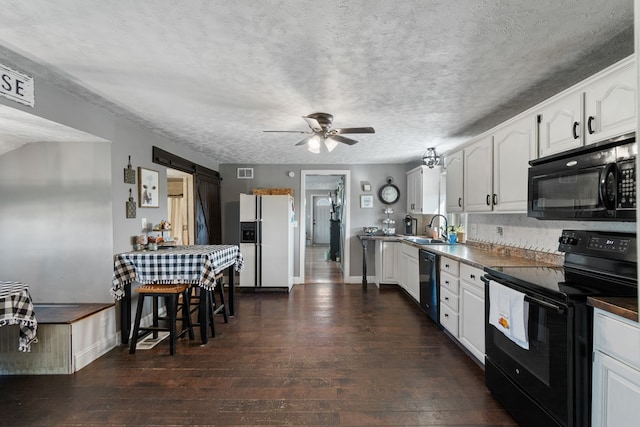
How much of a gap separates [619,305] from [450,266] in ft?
5.82

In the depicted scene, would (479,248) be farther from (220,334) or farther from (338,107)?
(220,334)

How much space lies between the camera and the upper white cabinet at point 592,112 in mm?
1595

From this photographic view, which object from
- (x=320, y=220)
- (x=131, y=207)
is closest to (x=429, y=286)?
(x=131, y=207)

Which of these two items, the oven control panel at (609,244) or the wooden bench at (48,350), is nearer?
the oven control panel at (609,244)

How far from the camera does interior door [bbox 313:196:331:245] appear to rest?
11336 millimetres

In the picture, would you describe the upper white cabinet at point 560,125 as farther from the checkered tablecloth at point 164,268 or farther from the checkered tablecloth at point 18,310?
the checkered tablecloth at point 18,310

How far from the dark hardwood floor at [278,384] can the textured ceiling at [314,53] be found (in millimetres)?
2201

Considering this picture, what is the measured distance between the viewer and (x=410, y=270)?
444 centimetres

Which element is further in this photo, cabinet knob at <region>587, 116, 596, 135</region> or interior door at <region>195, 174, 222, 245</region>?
interior door at <region>195, 174, 222, 245</region>

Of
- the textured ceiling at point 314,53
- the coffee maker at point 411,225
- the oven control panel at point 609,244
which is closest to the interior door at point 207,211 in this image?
the textured ceiling at point 314,53

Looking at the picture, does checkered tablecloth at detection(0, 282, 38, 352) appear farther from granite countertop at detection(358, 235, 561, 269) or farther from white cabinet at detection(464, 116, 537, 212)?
white cabinet at detection(464, 116, 537, 212)

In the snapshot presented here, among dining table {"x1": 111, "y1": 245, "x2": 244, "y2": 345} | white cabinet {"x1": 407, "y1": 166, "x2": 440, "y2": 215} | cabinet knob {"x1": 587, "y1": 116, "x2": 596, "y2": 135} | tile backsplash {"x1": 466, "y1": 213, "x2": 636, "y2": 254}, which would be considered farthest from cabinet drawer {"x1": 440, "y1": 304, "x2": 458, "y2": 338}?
dining table {"x1": 111, "y1": 245, "x2": 244, "y2": 345}

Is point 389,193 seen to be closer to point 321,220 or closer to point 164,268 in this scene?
point 164,268

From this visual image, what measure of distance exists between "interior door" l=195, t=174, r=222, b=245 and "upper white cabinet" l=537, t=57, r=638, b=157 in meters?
4.31
